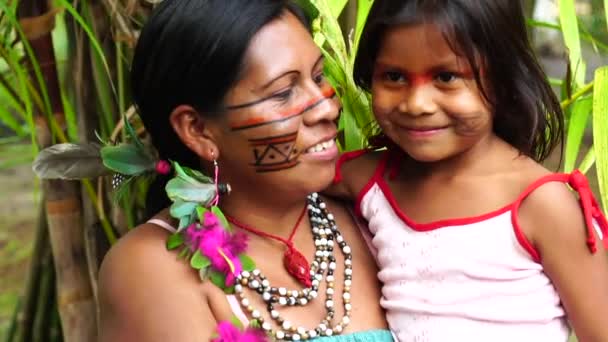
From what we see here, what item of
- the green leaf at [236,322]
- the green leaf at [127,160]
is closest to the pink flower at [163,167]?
the green leaf at [127,160]

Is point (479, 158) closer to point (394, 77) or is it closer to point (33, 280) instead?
point (394, 77)

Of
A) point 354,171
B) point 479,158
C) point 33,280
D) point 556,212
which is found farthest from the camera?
point 33,280

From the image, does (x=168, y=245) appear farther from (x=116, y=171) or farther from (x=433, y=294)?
(x=433, y=294)

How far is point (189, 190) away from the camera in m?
1.33

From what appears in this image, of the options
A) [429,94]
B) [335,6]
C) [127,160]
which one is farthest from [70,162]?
[429,94]

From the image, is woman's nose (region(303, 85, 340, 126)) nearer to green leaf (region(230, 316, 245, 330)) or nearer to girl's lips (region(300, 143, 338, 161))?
girl's lips (region(300, 143, 338, 161))

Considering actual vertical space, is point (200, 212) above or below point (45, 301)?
above

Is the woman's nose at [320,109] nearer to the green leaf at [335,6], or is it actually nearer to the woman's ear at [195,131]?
the woman's ear at [195,131]

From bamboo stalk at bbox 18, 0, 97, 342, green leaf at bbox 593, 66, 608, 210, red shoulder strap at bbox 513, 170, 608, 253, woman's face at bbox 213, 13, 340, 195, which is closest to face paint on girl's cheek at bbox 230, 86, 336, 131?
woman's face at bbox 213, 13, 340, 195

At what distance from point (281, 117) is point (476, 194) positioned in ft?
0.97

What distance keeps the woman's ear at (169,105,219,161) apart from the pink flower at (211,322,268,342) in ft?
0.78

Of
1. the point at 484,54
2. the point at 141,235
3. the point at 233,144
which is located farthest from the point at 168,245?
the point at 484,54

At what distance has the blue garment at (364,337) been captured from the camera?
136 centimetres

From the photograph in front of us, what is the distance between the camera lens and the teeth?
134cm
